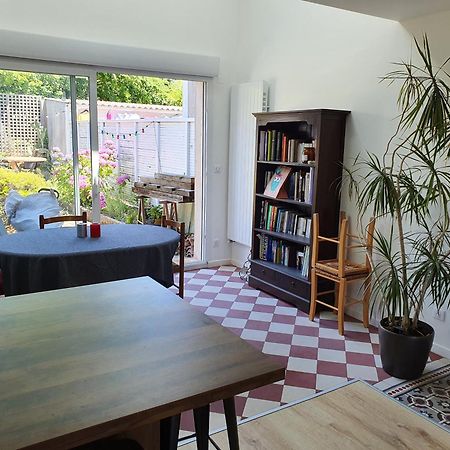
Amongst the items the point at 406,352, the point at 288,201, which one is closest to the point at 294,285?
the point at 288,201

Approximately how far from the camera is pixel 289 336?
11.6ft

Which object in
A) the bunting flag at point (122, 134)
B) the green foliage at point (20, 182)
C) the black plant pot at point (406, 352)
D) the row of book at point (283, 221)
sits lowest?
the black plant pot at point (406, 352)

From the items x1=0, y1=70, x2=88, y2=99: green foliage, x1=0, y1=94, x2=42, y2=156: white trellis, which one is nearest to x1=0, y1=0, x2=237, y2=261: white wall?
x1=0, y1=70, x2=88, y2=99: green foliage

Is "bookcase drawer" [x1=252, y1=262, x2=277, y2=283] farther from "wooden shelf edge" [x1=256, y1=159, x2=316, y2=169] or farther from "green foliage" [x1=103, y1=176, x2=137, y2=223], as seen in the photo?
"green foliage" [x1=103, y1=176, x2=137, y2=223]

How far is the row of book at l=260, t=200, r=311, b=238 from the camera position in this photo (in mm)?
4184

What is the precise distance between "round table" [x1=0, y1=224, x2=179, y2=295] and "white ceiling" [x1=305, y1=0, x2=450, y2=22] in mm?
1998

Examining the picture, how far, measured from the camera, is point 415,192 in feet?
9.30

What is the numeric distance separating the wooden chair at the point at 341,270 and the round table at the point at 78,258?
3.78 ft

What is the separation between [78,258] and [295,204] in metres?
2.16

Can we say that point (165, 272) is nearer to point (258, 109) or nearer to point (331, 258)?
point (331, 258)

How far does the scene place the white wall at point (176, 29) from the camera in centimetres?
408

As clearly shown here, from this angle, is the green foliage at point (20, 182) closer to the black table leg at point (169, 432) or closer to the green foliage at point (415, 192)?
the green foliage at point (415, 192)

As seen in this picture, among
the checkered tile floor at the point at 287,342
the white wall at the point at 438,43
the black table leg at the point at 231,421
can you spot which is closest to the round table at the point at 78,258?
the checkered tile floor at the point at 287,342

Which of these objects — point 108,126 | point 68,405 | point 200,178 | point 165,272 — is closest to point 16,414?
point 68,405
